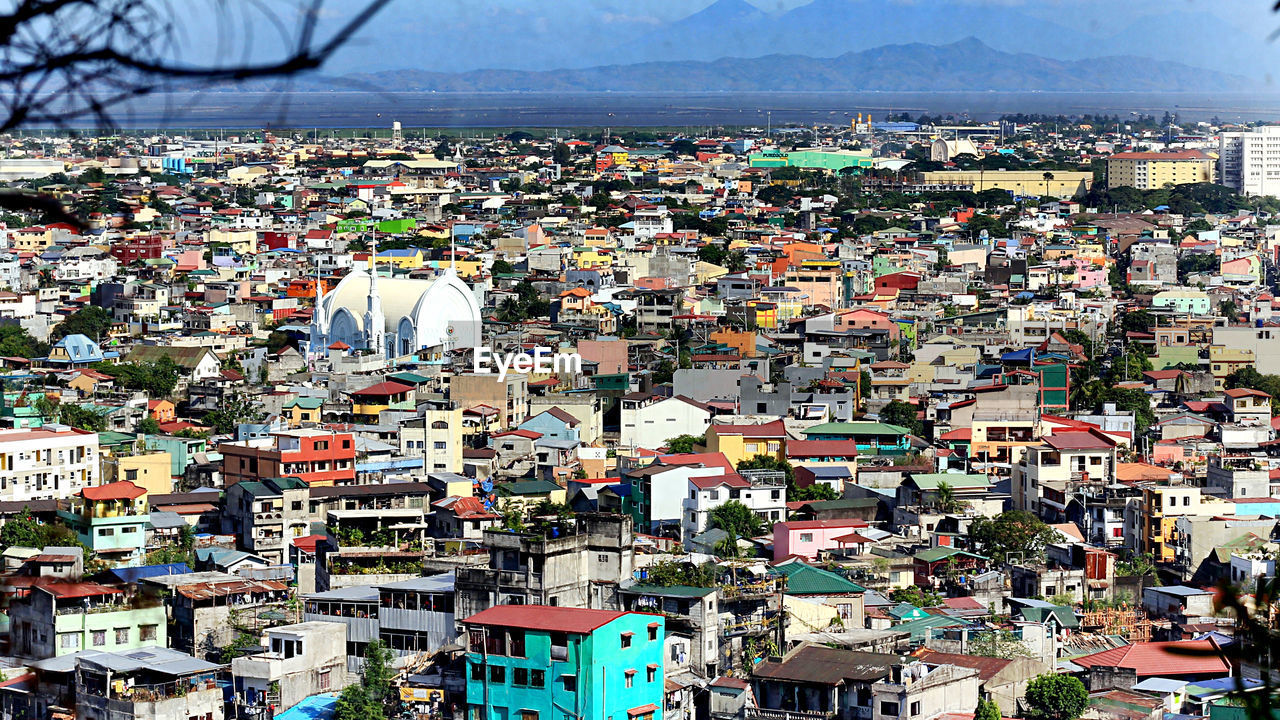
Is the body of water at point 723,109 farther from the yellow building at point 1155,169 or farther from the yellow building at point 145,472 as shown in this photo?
the yellow building at point 145,472

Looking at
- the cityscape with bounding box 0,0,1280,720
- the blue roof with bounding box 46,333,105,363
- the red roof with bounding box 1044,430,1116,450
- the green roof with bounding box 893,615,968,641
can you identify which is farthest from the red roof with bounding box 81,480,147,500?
the blue roof with bounding box 46,333,105,363

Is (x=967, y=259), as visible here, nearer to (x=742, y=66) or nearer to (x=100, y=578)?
(x=100, y=578)

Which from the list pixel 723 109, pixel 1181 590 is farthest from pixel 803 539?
pixel 723 109

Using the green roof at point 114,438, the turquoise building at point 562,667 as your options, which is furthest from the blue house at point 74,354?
the turquoise building at point 562,667

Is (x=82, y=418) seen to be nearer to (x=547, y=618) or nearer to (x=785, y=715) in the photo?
(x=547, y=618)

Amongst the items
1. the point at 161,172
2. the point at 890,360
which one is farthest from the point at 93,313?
the point at 161,172

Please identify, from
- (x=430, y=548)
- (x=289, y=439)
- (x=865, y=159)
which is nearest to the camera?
(x=430, y=548)
